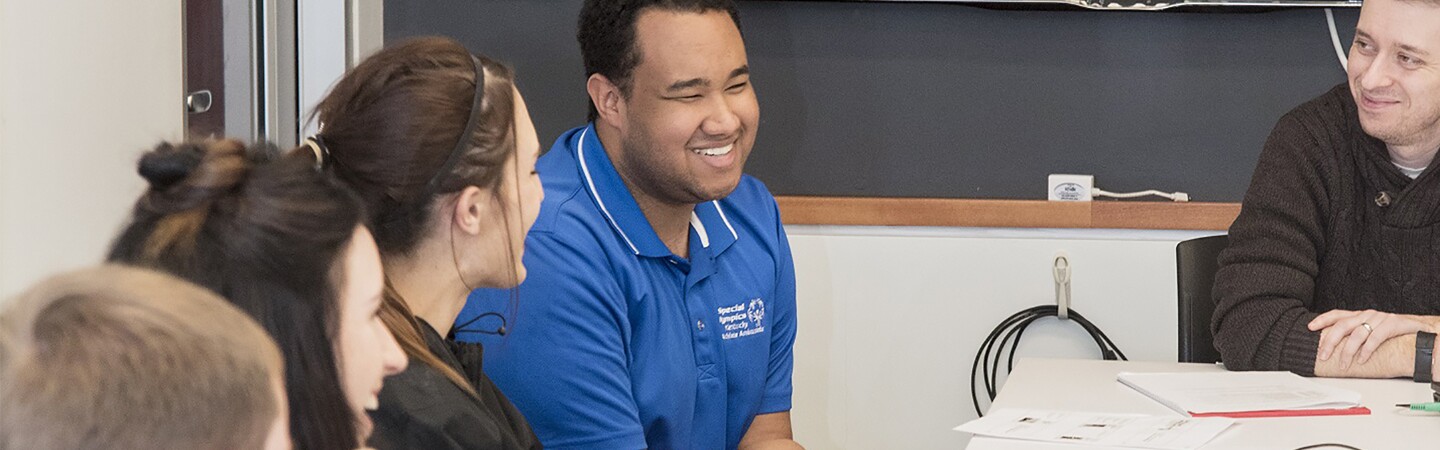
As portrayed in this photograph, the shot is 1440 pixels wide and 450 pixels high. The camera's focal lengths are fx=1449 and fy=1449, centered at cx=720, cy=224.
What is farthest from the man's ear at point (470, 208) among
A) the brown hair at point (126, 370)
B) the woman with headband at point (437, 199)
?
the brown hair at point (126, 370)

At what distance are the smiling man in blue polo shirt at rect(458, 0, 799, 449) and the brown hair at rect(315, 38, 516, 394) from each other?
0.35m

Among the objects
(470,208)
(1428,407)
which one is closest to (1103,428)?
(1428,407)

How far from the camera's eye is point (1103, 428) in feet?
5.51

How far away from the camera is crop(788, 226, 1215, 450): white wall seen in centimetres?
311

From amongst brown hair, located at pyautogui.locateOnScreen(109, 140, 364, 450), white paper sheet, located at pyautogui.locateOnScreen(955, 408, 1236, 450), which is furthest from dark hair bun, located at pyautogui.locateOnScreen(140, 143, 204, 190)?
white paper sheet, located at pyautogui.locateOnScreen(955, 408, 1236, 450)

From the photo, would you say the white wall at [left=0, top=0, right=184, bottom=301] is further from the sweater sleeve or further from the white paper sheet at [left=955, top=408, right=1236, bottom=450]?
the sweater sleeve

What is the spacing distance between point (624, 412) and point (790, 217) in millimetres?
1420

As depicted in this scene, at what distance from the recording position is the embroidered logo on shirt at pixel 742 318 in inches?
78.8

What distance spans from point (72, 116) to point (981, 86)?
6.10ft

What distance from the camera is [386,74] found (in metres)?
1.40

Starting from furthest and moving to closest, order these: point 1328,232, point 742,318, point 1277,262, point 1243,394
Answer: point 1328,232 < point 1277,262 < point 742,318 < point 1243,394

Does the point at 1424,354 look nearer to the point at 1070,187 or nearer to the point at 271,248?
the point at 1070,187

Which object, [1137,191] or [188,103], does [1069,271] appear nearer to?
[1137,191]

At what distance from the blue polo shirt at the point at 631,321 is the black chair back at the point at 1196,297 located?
653 mm
